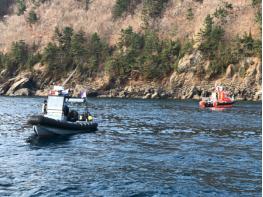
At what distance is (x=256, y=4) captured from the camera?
94.9 m

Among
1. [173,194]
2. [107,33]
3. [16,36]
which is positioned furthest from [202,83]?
[173,194]

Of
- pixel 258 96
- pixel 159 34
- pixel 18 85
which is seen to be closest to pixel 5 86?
pixel 18 85

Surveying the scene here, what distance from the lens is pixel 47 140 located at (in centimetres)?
3173

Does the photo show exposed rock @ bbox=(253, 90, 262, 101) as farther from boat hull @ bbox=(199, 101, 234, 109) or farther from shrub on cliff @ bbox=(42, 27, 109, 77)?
shrub on cliff @ bbox=(42, 27, 109, 77)

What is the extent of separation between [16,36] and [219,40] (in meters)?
55.1

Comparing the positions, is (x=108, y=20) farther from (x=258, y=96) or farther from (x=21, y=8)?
(x=258, y=96)

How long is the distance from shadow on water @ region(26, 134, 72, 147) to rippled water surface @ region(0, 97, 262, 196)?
7 cm

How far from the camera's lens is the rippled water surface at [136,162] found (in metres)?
18.7

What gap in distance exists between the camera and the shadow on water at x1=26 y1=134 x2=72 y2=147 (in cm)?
3023

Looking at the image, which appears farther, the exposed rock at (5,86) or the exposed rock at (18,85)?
the exposed rock at (5,86)

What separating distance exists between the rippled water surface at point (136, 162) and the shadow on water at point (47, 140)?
68 millimetres

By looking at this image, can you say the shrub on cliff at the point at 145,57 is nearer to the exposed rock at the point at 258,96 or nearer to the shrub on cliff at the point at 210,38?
the shrub on cliff at the point at 210,38

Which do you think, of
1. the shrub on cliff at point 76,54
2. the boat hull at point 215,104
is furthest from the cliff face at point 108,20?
the boat hull at point 215,104

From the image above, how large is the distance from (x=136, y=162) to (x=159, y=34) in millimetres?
81735
